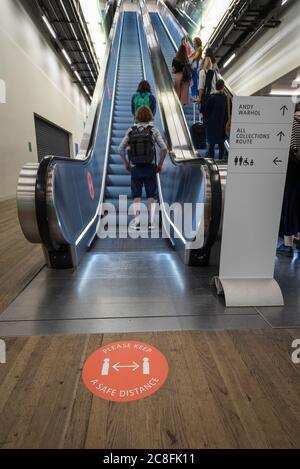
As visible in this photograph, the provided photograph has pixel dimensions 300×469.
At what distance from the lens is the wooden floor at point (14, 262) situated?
238 centimetres

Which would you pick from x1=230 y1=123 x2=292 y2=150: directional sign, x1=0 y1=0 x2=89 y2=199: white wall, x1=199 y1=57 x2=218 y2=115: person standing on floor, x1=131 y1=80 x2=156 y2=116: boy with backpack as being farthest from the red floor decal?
x1=0 y1=0 x2=89 y2=199: white wall

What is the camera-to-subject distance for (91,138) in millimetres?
4070

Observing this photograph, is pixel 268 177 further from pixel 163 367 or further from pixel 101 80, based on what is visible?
pixel 101 80

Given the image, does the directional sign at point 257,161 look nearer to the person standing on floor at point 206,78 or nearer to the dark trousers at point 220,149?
the dark trousers at point 220,149

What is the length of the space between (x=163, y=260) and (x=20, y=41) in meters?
8.57

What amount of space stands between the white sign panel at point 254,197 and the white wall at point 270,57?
25.7 ft

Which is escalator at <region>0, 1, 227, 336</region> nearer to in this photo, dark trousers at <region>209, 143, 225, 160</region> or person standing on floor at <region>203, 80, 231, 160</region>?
person standing on floor at <region>203, 80, 231, 160</region>

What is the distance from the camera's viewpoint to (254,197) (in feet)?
6.79

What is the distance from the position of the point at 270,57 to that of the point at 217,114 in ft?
23.6

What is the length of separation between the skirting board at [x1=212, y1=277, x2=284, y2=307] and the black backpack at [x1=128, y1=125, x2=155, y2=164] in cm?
205

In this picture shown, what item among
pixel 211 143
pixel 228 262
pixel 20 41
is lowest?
pixel 228 262

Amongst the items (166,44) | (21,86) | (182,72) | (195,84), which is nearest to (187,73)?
(182,72)
